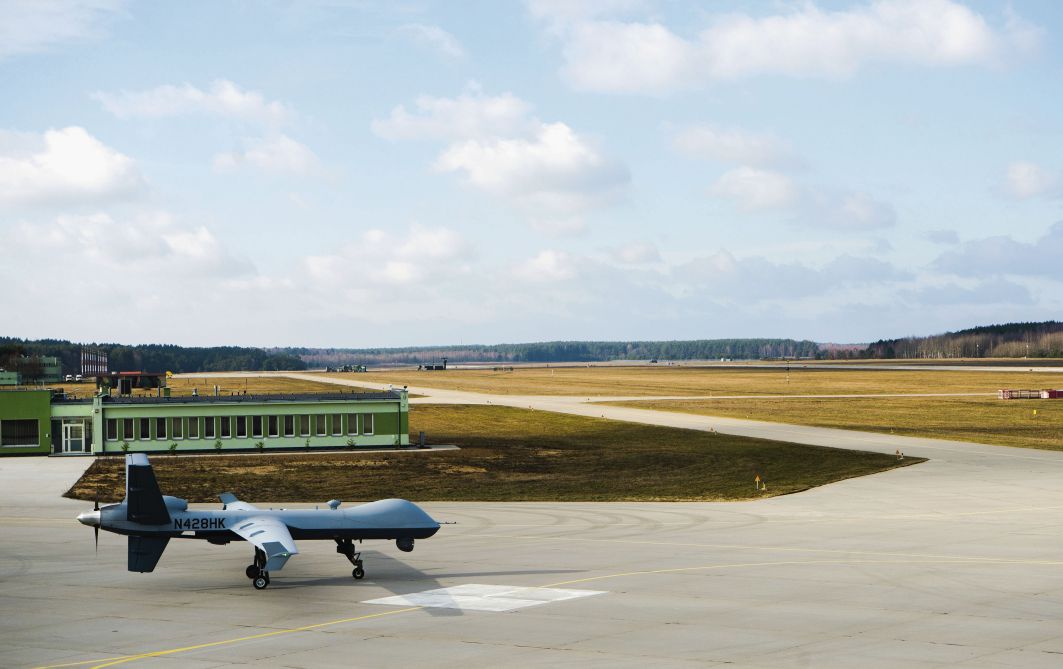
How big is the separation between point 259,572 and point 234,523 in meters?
1.83

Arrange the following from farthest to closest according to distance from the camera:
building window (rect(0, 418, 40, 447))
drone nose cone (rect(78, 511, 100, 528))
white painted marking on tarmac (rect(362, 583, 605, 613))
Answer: building window (rect(0, 418, 40, 447)) → drone nose cone (rect(78, 511, 100, 528)) → white painted marking on tarmac (rect(362, 583, 605, 613))

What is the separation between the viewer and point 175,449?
9006 cm

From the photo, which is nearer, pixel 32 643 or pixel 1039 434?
pixel 32 643

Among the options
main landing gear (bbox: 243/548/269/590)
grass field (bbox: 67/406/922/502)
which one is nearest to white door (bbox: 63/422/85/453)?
grass field (bbox: 67/406/922/502)

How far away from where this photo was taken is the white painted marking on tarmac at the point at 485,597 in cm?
3359

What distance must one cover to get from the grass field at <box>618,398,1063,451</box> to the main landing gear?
69945 mm

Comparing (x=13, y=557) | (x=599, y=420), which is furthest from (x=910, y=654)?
(x=599, y=420)

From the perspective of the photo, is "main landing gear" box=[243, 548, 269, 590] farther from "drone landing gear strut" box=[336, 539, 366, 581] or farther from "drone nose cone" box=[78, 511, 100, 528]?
"drone nose cone" box=[78, 511, 100, 528]

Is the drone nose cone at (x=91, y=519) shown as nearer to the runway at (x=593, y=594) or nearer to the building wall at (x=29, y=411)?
the runway at (x=593, y=594)

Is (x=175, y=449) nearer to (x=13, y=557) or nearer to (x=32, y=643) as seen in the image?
(x=13, y=557)

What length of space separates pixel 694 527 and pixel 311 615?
901 inches

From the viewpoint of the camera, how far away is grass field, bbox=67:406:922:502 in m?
66.4

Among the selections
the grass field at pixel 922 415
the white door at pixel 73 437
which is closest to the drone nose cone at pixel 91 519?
the white door at pixel 73 437

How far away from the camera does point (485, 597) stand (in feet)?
114
